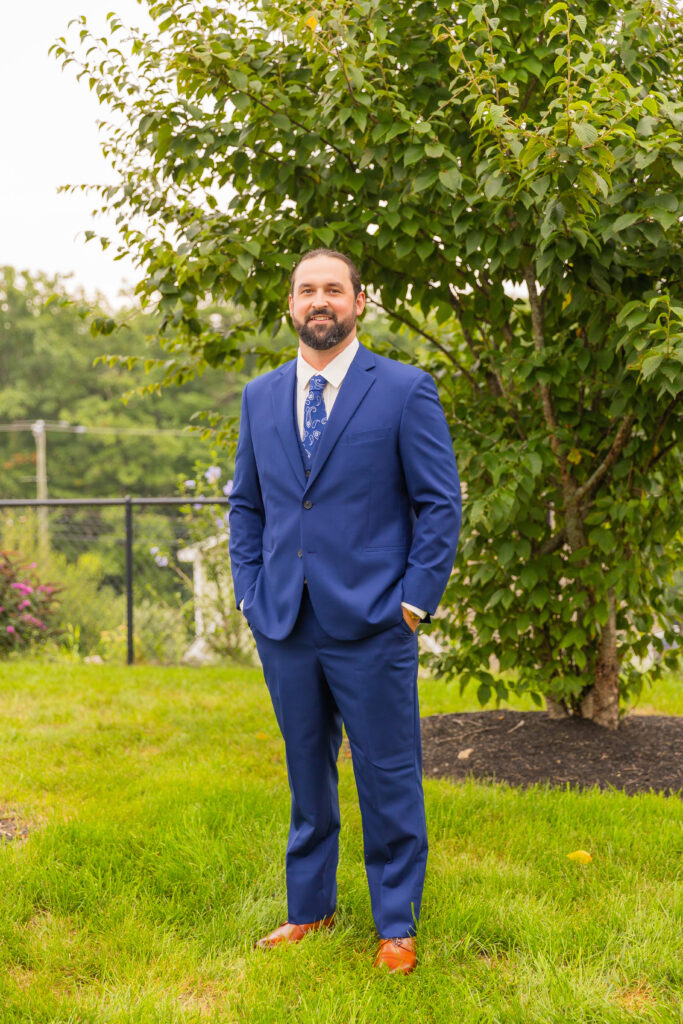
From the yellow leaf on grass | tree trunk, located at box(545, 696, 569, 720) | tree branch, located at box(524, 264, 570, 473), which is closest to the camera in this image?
the yellow leaf on grass

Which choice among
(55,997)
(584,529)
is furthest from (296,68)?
(55,997)

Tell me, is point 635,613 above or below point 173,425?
below

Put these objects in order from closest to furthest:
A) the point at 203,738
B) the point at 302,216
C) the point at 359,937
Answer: the point at 359,937 < the point at 302,216 < the point at 203,738

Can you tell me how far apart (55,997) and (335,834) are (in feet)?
2.90

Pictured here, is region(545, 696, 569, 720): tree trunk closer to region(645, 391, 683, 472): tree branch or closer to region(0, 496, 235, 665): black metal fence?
region(645, 391, 683, 472): tree branch

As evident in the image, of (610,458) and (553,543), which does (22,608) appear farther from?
(610,458)

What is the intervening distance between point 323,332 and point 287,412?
261mm

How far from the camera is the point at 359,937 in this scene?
108 inches

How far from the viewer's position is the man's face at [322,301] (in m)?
2.53

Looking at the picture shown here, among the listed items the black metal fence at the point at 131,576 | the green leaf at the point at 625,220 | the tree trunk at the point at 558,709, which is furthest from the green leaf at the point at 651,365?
the black metal fence at the point at 131,576

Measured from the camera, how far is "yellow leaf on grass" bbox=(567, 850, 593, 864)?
3139 millimetres

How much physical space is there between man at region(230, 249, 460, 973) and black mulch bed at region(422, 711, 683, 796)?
4.91 ft

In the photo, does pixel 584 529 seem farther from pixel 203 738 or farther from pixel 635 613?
pixel 203 738

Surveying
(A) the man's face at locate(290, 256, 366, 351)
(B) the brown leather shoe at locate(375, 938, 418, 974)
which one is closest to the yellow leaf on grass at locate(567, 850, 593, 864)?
(B) the brown leather shoe at locate(375, 938, 418, 974)
